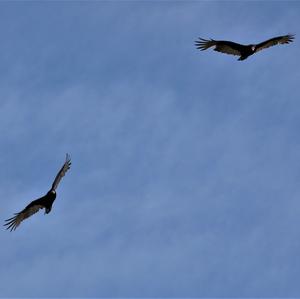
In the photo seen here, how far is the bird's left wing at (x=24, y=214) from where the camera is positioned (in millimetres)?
48156

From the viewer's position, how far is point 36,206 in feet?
159

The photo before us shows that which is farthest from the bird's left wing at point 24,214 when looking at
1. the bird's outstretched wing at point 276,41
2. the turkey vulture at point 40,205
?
the bird's outstretched wing at point 276,41

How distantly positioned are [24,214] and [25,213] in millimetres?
73

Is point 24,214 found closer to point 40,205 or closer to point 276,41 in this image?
point 40,205

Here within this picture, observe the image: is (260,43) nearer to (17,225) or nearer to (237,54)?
(237,54)

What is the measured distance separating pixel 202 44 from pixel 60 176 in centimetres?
Answer: 1054

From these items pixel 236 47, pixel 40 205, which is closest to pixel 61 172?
pixel 40 205

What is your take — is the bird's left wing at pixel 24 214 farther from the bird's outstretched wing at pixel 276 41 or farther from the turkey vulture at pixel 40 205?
the bird's outstretched wing at pixel 276 41

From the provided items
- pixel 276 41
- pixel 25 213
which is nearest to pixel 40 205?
pixel 25 213

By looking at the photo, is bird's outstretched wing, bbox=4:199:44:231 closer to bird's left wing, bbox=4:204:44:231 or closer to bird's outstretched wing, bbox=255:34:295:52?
bird's left wing, bbox=4:204:44:231

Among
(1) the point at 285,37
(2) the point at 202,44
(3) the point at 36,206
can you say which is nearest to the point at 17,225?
(3) the point at 36,206

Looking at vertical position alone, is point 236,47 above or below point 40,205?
above

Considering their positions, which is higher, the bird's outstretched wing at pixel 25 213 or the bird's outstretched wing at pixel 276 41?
→ the bird's outstretched wing at pixel 276 41

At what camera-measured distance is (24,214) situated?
48.4 metres
